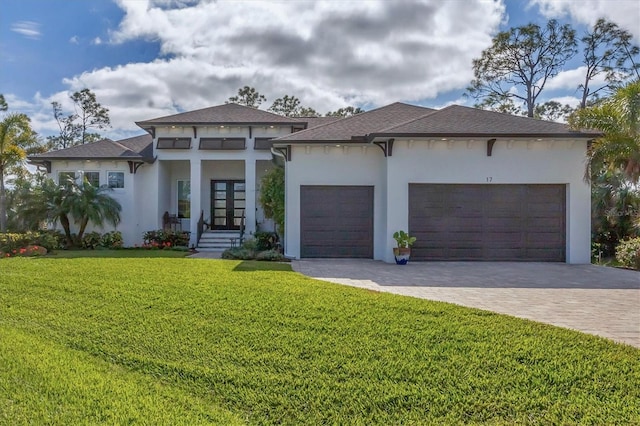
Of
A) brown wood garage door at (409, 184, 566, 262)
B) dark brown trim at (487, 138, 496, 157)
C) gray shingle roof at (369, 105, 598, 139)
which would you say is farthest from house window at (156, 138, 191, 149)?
dark brown trim at (487, 138, 496, 157)

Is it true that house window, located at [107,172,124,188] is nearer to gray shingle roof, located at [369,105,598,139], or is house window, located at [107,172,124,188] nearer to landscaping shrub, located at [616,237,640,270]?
gray shingle roof, located at [369,105,598,139]

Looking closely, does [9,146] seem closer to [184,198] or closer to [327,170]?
[184,198]

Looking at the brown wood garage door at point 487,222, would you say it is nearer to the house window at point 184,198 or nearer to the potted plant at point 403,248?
the potted plant at point 403,248

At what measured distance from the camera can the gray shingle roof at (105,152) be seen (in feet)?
52.6

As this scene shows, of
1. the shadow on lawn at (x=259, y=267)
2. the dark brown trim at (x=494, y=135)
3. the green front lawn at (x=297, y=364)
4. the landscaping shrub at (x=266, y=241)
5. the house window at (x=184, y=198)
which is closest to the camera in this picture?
the green front lawn at (x=297, y=364)

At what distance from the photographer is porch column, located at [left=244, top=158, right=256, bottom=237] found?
16375mm

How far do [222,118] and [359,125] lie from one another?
22.4ft

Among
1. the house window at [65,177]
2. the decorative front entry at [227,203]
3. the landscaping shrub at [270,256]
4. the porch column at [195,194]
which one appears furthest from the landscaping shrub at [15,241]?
the landscaping shrub at [270,256]

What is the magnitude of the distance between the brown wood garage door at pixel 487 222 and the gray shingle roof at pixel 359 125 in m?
2.92

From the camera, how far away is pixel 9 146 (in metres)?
16.7

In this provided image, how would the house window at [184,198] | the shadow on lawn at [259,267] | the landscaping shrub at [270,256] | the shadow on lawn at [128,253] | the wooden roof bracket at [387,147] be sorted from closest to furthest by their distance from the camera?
the shadow on lawn at [259,267], the wooden roof bracket at [387,147], the landscaping shrub at [270,256], the shadow on lawn at [128,253], the house window at [184,198]

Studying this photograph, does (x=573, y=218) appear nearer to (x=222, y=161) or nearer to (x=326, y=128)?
(x=326, y=128)

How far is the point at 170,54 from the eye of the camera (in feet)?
63.8

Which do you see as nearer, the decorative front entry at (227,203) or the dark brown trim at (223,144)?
the dark brown trim at (223,144)
